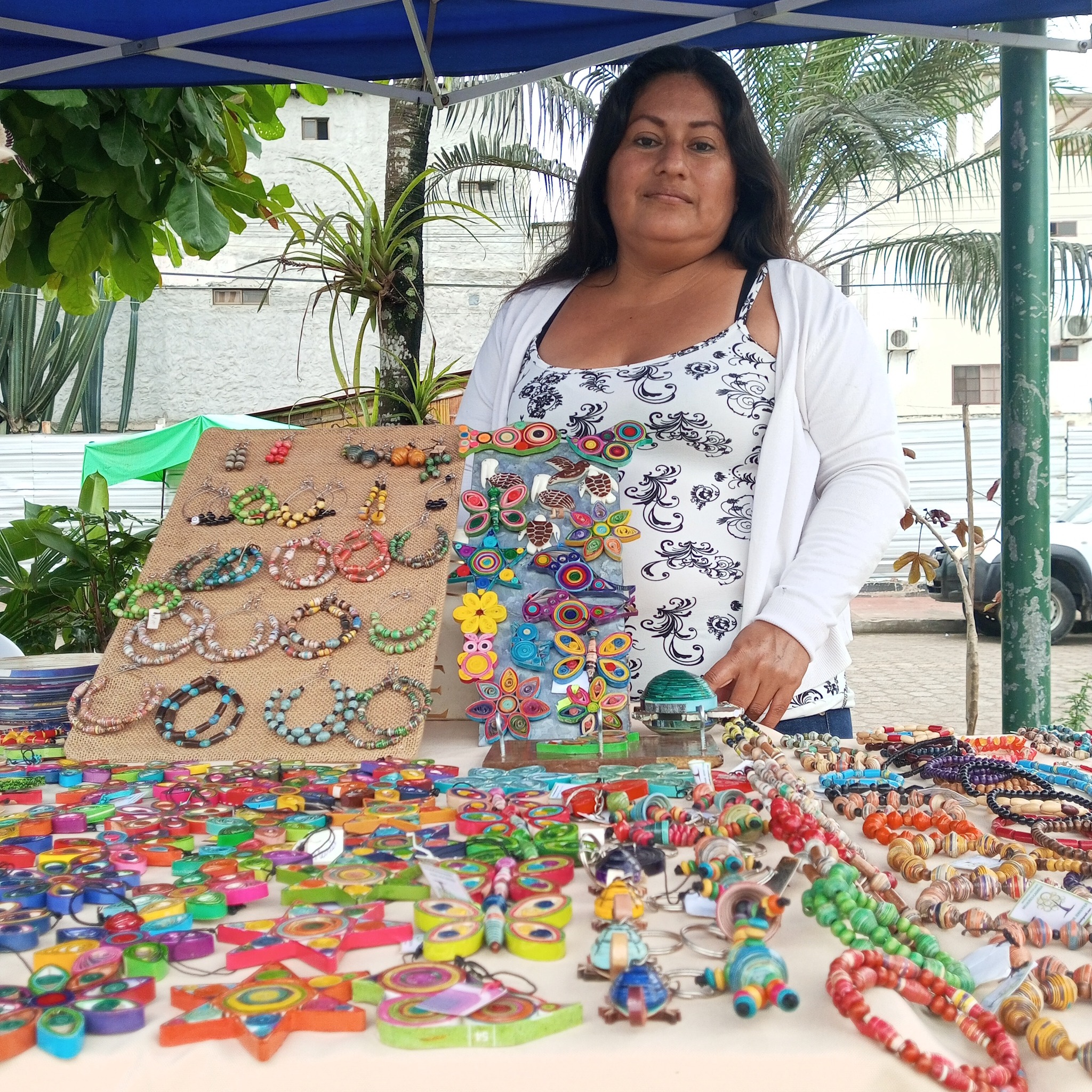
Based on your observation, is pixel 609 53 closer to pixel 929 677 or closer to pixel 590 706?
pixel 590 706

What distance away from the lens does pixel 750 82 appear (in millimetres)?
8461

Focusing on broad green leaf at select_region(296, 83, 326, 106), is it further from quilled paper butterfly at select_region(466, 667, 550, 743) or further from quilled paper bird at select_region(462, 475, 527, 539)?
quilled paper butterfly at select_region(466, 667, 550, 743)

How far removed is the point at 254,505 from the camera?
1924mm

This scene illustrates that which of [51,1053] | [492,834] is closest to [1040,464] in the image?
[492,834]

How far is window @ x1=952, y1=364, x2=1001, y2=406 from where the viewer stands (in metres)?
18.8

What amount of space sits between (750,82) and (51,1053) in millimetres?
8825

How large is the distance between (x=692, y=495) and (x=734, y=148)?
2.22ft

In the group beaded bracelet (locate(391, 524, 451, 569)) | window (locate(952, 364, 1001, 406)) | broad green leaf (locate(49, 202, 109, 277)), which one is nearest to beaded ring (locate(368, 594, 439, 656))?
beaded bracelet (locate(391, 524, 451, 569))

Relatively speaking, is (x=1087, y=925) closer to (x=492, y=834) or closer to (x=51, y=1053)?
(x=492, y=834)

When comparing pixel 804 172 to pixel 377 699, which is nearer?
pixel 377 699

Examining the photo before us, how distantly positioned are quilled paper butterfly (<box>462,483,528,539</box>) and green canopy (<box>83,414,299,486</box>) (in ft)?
27.1

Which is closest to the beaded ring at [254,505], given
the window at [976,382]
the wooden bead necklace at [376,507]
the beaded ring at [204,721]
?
the wooden bead necklace at [376,507]

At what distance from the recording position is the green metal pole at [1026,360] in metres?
2.48

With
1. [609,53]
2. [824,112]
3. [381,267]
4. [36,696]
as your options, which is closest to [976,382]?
[824,112]
